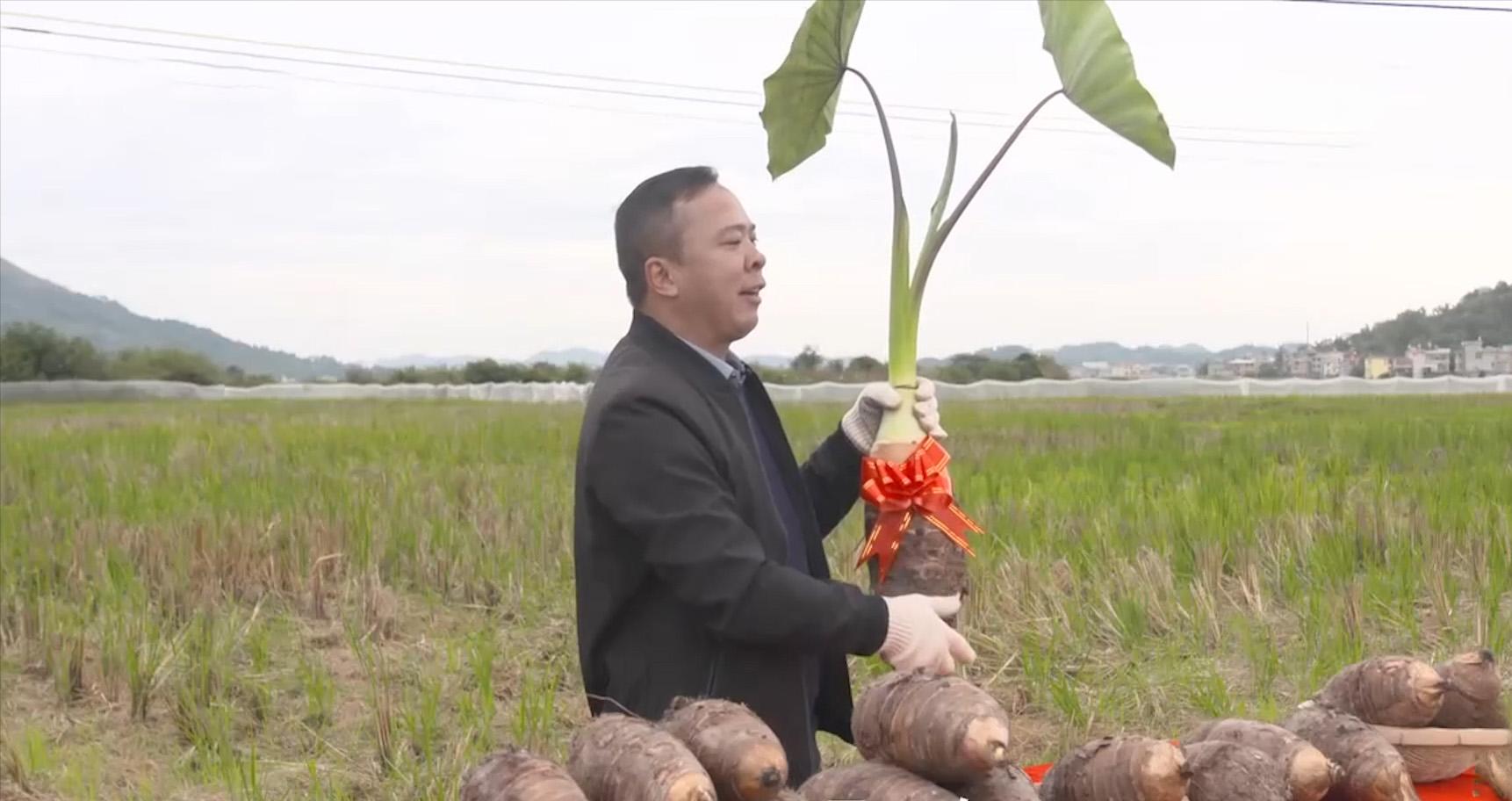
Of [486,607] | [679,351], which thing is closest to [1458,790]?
[679,351]

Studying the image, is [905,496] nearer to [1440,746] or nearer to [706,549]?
[706,549]

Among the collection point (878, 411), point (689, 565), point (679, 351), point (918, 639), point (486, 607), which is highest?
point (679, 351)

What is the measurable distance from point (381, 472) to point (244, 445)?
11.1ft

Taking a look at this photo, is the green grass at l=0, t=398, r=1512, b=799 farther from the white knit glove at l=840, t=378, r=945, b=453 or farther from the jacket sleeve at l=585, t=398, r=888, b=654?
the jacket sleeve at l=585, t=398, r=888, b=654

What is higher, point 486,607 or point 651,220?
point 651,220

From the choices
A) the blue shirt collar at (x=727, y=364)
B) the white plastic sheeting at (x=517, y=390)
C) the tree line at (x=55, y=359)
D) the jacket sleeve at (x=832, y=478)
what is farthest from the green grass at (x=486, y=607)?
the tree line at (x=55, y=359)

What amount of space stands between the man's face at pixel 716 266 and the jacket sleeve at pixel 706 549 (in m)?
0.20

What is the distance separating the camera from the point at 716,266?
85.4 inches

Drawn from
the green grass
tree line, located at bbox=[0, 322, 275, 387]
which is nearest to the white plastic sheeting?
tree line, located at bbox=[0, 322, 275, 387]

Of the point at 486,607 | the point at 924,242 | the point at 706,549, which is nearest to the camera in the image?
the point at 706,549

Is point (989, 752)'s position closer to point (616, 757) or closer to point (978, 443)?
point (616, 757)

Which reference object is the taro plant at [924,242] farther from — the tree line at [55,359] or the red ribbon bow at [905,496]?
the tree line at [55,359]

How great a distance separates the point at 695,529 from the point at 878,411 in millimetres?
607

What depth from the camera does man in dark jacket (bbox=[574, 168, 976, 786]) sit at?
2.00 metres
